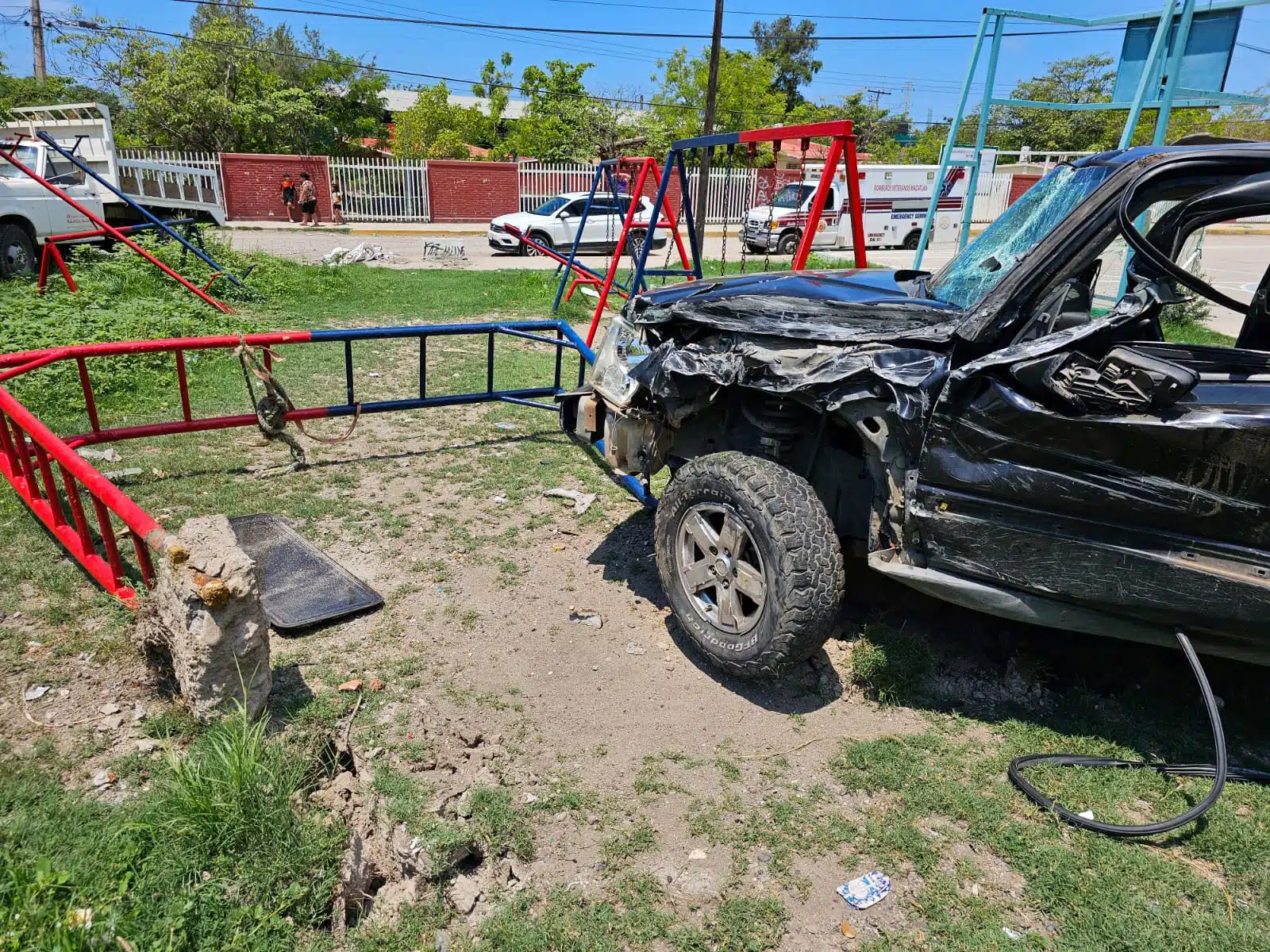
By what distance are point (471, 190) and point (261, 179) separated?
6864 millimetres

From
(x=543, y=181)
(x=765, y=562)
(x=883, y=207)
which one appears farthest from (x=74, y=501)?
(x=543, y=181)

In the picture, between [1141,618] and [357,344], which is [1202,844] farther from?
[357,344]

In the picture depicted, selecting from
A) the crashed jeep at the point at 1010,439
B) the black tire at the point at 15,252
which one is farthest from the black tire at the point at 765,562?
the black tire at the point at 15,252

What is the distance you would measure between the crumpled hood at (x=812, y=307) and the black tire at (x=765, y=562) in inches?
22.6

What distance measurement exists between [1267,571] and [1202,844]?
861 millimetres

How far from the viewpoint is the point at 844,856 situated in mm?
2615

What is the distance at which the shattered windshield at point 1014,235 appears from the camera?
10.4 ft

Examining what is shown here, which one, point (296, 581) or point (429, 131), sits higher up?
point (429, 131)

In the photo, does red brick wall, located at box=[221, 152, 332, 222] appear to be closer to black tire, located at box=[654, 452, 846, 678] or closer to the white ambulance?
the white ambulance

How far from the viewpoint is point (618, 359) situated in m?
4.32

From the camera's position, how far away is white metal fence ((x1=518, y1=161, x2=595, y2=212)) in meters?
30.9

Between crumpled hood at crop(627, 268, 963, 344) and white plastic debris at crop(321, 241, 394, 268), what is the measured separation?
45.7ft

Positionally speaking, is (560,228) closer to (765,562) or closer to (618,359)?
(618,359)

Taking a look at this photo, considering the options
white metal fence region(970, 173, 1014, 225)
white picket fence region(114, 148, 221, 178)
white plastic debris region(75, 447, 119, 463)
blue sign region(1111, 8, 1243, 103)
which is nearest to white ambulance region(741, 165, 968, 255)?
white metal fence region(970, 173, 1014, 225)
